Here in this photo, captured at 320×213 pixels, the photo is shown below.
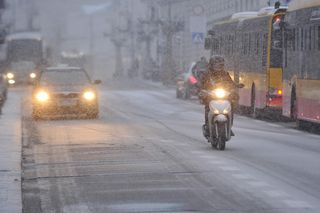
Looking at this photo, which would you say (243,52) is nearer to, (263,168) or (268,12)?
(268,12)

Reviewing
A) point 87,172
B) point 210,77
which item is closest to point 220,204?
point 87,172

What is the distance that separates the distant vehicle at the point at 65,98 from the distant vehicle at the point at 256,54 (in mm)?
4728

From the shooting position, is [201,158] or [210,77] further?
[210,77]

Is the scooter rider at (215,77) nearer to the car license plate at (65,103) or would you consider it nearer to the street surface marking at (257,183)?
the street surface marking at (257,183)

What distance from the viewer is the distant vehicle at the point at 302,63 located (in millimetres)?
23594

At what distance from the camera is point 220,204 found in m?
11.5

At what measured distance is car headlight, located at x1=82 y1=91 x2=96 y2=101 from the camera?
30195mm

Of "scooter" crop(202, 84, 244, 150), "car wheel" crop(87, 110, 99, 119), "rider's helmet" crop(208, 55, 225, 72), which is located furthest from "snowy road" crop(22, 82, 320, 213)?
"car wheel" crop(87, 110, 99, 119)

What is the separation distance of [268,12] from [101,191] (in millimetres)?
18808

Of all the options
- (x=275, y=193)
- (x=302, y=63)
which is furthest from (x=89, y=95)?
(x=275, y=193)

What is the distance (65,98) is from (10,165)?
13.9 meters

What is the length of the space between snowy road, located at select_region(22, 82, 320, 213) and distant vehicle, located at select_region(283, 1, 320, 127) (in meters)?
0.65

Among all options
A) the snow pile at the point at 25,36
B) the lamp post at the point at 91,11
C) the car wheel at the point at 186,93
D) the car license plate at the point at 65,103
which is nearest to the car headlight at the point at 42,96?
the car license plate at the point at 65,103

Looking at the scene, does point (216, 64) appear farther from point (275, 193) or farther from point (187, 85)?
point (187, 85)
